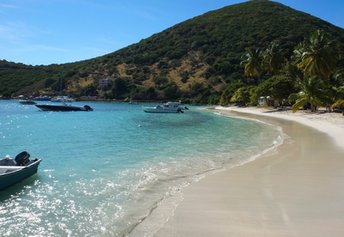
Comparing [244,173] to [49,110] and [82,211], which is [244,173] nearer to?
[82,211]

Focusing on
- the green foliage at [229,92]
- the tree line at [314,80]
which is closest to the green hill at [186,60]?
the green foliage at [229,92]

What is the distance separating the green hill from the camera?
129875 mm

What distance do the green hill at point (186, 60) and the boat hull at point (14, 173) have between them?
10234cm

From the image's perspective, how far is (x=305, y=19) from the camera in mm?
155000

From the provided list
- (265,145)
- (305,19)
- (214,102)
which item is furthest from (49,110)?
(305,19)

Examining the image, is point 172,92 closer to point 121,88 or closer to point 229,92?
point 121,88

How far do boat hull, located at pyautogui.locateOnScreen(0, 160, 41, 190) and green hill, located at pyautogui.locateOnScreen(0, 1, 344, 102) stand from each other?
102m

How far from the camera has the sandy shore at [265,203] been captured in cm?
880

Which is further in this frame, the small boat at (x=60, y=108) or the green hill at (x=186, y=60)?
the green hill at (x=186, y=60)

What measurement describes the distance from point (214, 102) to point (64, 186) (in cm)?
10216

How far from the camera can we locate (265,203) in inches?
428

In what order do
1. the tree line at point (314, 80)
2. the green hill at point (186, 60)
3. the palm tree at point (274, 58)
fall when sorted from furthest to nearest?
the green hill at point (186, 60), the palm tree at point (274, 58), the tree line at point (314, 80)

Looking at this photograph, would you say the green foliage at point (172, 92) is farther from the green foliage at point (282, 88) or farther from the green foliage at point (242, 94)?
the green foliage at point (282, 88)

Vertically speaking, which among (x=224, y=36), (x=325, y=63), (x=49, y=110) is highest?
(x=224, y=36)
